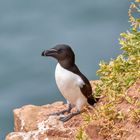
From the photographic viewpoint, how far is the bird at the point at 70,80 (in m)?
7.32

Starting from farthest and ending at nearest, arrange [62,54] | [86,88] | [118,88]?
[86,88], [62,54], [118,88]

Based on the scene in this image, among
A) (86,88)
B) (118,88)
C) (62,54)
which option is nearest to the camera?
(118,88)

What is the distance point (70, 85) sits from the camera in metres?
7.41

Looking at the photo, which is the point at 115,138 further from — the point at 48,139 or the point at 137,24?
the point at 137,24

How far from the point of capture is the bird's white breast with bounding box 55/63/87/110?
7328 mm

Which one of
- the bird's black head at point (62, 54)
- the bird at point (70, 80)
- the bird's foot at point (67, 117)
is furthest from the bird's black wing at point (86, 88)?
the bird's foot at point (67, 117)

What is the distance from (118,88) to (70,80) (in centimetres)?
71

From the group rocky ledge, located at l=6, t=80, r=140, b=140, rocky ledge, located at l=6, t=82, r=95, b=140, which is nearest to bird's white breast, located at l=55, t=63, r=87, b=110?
rocky ledge, located at l=6, t=80, r=140, b=140

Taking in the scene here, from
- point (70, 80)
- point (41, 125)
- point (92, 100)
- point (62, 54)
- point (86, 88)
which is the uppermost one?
point (62, 54)

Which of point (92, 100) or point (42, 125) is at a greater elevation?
point (92, 100)

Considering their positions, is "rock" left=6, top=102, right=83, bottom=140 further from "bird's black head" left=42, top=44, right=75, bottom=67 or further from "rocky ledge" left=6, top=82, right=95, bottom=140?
"bird's black head" left=42, top=44, right=75, bottom=67

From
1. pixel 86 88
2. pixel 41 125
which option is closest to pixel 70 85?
pixel 86 88

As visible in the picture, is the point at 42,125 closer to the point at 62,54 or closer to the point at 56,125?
the point at 56,125

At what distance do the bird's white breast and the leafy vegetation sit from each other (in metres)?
0.20
